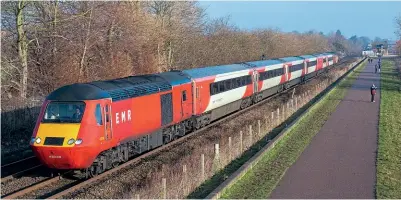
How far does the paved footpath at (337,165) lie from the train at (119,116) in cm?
508

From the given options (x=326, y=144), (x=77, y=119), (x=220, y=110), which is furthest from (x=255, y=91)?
(x=77, y=119)

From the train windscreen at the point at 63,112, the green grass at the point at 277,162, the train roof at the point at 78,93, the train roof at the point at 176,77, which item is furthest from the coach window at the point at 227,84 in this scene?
the train windscreen at the point at 63,112

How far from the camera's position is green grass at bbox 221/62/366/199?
11664 mm

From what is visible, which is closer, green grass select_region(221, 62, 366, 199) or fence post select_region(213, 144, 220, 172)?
green grass select_region(221, 62, 366, 199)

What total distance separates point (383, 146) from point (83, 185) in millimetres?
10750

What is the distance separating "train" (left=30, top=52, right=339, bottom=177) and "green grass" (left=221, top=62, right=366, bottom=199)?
3.99m

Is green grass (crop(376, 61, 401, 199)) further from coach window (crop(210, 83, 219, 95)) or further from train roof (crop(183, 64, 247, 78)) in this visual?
train roof (crop(183, 64, 247, 78))

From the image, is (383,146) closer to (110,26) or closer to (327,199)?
(327,199)

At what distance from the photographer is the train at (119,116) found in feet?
41.6

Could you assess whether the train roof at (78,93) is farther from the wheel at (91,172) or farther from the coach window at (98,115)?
the wheel at (91,172)

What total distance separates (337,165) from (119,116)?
669cm

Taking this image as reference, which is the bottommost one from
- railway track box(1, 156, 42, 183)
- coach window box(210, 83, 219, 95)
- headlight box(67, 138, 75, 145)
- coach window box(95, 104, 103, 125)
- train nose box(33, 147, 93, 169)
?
railway track box(1, 156, 42, 183)

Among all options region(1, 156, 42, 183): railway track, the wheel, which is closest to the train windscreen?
the wheel

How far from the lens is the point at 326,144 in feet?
57.1
